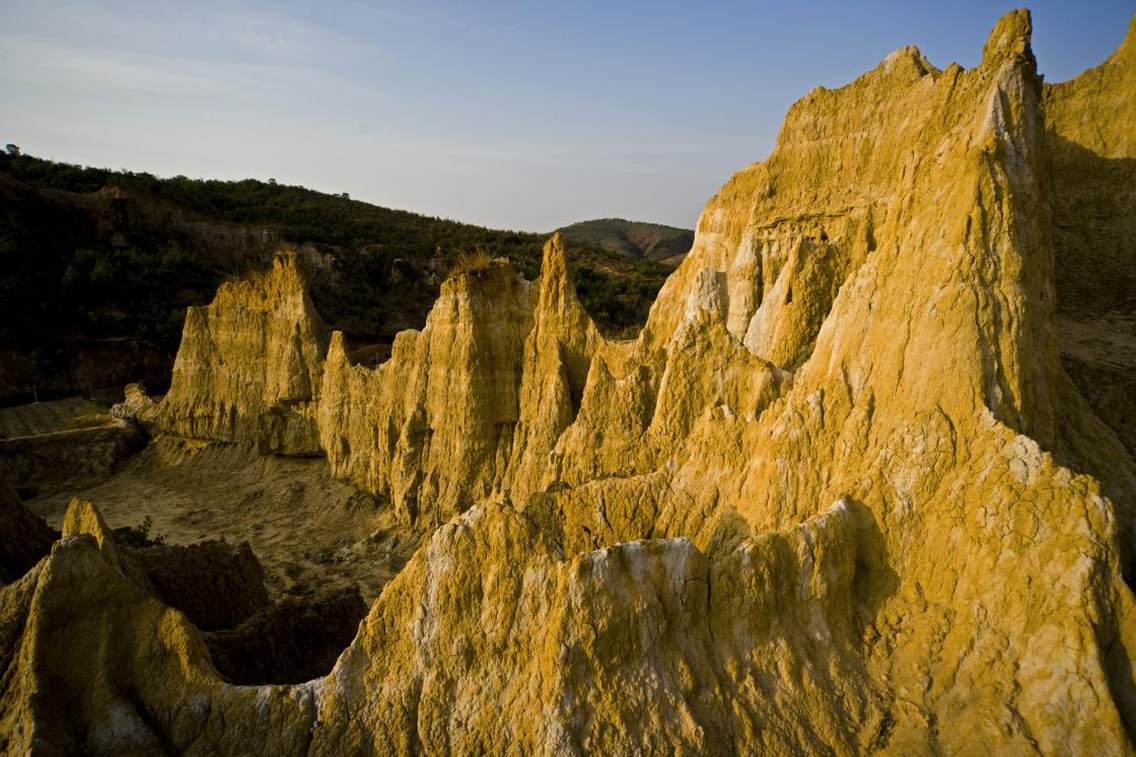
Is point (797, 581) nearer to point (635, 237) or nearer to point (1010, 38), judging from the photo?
point (1010, 38)

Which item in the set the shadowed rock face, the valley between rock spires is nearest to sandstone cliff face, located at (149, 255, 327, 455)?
the shadowed rock face

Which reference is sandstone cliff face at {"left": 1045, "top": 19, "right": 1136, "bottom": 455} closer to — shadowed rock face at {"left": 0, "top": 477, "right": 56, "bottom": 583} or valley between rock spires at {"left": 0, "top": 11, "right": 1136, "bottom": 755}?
valley between rock spires at {"left": 0, "top": 11, "right": 1136, "bottom": 755}

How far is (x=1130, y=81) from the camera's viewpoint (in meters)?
12.5

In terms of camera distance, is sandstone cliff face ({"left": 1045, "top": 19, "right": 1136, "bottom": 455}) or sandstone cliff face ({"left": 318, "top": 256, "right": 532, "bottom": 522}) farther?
sandstone cliff face ({"left": 318, "top": 256, "right": 532, "bottom": 522})

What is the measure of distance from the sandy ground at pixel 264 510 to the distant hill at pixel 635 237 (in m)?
64.1

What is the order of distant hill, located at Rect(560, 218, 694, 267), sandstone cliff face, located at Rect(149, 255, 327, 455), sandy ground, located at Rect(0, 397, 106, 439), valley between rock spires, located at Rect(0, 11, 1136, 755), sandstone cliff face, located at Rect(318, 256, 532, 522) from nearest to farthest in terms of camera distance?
valley between rock spires, located at Rect(0, 11, 1136, 755) < sandstone cliff face, located at Rect(318, 256, 532, 522) < sandstone cliff face, located at Rect(149, 255, 327, 455) < sandy ground, located at Rect(0, 397, 106, 439) < distant hill, located at Rect(560, 218, 694, 267)

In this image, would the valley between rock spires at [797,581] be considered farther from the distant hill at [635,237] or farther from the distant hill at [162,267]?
the distant hill at [635,237]

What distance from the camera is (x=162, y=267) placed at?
35219mm

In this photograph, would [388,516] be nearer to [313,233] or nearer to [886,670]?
[886,670]

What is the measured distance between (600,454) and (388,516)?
752 cm

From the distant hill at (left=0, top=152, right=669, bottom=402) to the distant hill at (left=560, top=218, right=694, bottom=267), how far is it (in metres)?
32.9

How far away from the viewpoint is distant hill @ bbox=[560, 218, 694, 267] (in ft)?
278

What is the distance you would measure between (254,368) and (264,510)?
4.86m

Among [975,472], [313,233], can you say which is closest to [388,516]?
[975,472]
